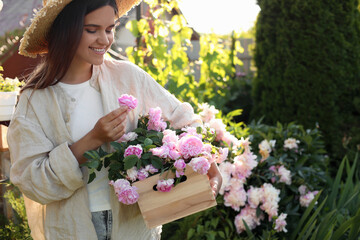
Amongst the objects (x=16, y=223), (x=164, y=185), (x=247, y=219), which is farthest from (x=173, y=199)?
(x=16, y=223)

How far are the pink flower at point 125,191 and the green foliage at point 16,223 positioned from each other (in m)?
1.31

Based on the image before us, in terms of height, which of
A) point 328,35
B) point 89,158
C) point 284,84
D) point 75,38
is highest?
point 75,38

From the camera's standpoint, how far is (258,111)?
487cm

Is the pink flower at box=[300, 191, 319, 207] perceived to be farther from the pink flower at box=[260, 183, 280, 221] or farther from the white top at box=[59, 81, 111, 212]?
the white top at box=[59, 81, 111, 212]

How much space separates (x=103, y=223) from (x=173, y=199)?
1.00ft

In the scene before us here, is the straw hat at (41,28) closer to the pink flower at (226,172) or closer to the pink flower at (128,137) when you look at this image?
the pink flower at (128,137)

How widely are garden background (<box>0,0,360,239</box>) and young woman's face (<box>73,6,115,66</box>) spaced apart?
1200mm

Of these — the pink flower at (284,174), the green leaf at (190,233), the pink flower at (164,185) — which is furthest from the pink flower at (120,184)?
the pink flower at (284,174)

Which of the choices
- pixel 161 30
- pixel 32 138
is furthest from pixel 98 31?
pixel 161 30

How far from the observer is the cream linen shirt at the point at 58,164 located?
150 cm

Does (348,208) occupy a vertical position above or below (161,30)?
below

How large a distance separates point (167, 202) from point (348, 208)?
77.8 inches

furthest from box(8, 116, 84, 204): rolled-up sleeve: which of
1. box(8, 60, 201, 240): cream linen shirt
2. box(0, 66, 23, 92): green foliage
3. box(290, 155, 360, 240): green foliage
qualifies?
box(290, 155, 360, 240): green foliage

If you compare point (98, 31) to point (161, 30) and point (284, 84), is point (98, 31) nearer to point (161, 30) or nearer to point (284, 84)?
point (161, 30)
